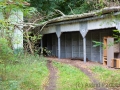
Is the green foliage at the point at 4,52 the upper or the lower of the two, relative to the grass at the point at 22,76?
upper

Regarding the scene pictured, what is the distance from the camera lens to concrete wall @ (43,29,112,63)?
14.4 m

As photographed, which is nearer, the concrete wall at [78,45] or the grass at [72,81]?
the grass at [72,81]

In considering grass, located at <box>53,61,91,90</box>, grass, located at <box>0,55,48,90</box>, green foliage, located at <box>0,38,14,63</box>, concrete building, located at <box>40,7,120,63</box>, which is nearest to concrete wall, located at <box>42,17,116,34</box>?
concrete building, located at <box>40,7,120,63</box>

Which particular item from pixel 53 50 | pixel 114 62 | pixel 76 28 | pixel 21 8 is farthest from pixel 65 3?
pixel 21 8

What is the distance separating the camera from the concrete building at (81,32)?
12.3 metres

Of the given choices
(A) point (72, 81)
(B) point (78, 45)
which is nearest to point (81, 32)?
(B) point (78, 45)

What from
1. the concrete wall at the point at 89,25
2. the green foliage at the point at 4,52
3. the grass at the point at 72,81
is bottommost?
the grass at the point at 72,81

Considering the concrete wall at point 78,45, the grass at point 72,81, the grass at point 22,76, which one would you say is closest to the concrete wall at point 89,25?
the concrete wall at point 78,45

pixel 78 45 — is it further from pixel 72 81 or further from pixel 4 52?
pixel 4 52

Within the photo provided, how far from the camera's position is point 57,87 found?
25.2 ft

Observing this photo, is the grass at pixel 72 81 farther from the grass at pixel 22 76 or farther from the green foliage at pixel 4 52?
the green foliage at pixel 4 52

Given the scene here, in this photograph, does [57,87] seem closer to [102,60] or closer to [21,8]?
[21,8]

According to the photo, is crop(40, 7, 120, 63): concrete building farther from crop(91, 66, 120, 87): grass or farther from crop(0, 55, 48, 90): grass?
crop(0, 55, 48, 90): grass

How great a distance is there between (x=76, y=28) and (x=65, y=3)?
895 centimetres
